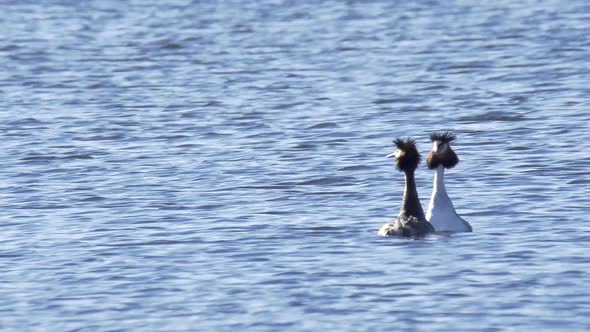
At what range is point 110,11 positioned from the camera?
179ft

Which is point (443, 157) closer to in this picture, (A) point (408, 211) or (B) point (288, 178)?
(A) point (408, 211)

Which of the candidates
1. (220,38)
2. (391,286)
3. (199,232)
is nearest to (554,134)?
(199,232)

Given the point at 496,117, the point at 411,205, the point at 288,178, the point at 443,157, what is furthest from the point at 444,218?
the point at 496,117

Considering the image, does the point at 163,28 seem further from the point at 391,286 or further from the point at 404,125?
the point at 391,286

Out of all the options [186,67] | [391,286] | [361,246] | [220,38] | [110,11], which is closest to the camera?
[391,286]

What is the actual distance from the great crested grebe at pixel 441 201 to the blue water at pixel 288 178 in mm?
185

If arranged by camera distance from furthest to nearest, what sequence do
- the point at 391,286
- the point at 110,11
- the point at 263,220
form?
the point at 110,11, the point at 263,220, the point at 391,286

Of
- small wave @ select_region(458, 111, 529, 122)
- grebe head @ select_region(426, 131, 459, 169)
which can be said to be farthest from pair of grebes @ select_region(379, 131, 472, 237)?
small wave @ select_region(458, 111, 529, 122)

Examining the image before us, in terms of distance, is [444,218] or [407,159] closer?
[444,218]

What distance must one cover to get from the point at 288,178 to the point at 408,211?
4793 millimetres

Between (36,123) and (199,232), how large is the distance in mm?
A: 11870

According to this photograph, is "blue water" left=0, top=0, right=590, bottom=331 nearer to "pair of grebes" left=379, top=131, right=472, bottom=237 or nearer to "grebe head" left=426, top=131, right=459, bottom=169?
"pair of grebes" left=379, top=131, right=472, bottom=237

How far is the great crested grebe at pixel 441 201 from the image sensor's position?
1844 cm

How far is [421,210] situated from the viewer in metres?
18.7
